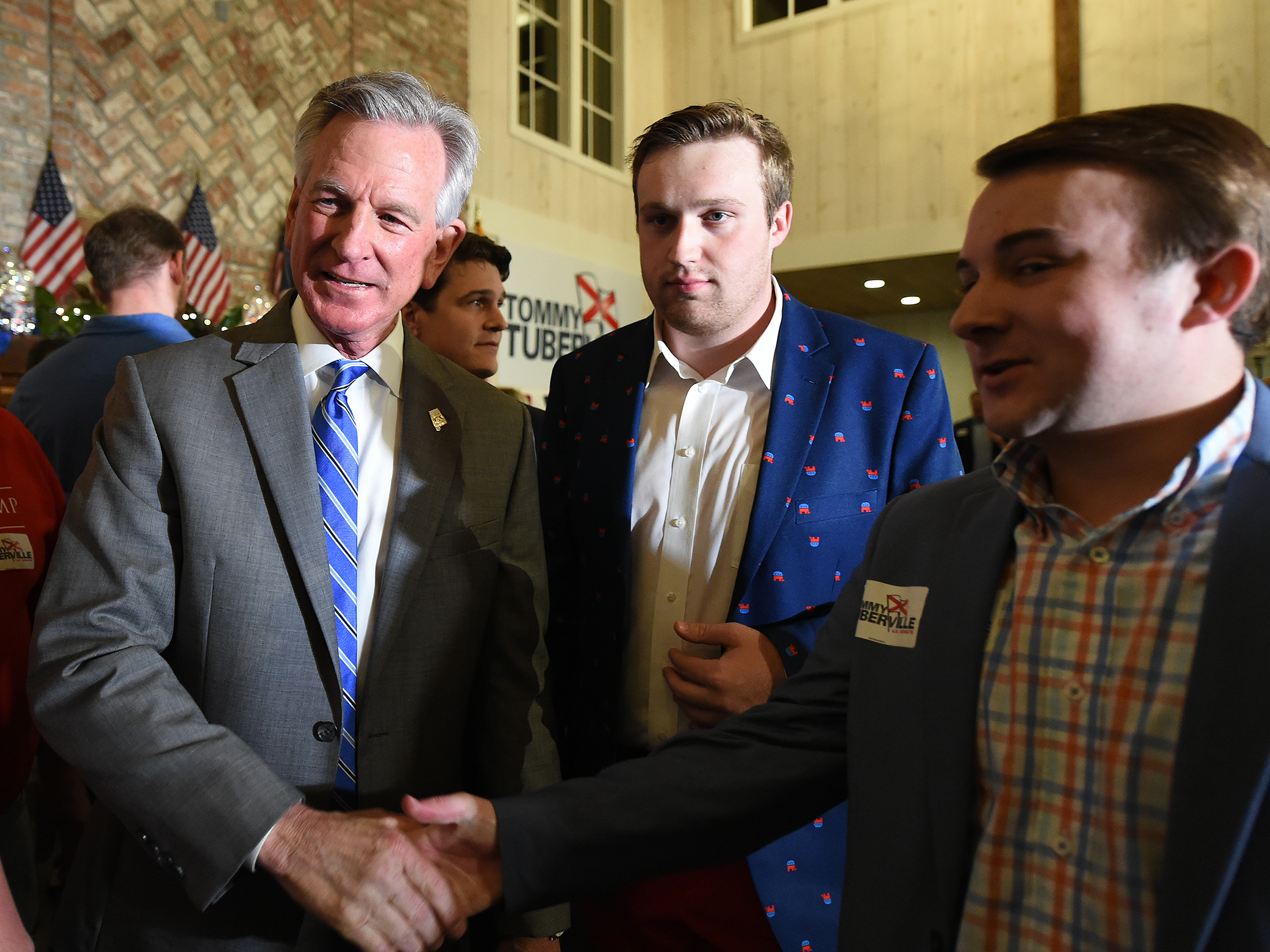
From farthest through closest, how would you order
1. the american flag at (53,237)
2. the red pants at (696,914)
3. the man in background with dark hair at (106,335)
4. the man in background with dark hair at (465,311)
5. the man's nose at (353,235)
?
1. the american flag at (53,237)
2. the man in background with dark hair at (465,311)
3. the man in background with dark hair at (106,335)
4. the red pants at (696,914)
5. the man's nose at (353,235)

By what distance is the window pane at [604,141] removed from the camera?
8.93 meters

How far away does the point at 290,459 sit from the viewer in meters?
1.35

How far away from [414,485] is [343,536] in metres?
0.14

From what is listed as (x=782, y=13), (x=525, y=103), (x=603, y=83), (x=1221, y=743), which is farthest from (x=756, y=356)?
(x=782, y=13)

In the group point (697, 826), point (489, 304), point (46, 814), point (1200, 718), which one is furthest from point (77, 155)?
point (1200, 718)

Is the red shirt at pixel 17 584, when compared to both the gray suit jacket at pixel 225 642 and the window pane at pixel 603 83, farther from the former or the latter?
the window pane at pixel 603 83

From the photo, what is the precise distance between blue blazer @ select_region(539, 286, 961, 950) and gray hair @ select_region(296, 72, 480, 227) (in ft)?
1.60

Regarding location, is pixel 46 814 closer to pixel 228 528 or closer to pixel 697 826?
pixel 228 528

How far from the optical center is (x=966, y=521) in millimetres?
1197

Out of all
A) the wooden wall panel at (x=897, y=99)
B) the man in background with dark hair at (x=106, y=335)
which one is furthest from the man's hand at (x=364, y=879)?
the wooden wall panel at (x=897, y=99)

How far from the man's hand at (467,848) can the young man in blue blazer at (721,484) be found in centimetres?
44

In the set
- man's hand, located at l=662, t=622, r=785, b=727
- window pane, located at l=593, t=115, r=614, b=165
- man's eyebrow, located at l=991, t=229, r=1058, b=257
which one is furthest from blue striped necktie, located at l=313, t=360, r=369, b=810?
window pane, located at l=593, t=115, r=614, b=165

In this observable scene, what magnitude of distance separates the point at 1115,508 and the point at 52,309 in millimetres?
4356

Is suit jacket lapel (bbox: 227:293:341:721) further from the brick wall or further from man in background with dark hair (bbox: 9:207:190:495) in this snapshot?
the brick wall
